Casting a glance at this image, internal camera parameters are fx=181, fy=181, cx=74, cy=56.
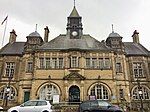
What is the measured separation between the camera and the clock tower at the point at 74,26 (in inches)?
1343

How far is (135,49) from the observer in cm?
3553

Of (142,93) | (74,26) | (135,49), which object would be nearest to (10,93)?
(74,26)

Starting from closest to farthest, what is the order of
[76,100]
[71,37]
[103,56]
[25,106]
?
[25,106], [76,100], [103,56], [71,37]

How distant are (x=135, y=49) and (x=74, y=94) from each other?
620 inches

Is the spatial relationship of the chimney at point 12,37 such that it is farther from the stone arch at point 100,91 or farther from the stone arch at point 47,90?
the stone arch at point 100,91

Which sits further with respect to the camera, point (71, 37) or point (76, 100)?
point (71, 37)

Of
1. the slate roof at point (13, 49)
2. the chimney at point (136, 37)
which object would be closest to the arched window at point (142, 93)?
the chimney at point (136, 37)

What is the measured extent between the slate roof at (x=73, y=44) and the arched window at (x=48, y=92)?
6666 mm

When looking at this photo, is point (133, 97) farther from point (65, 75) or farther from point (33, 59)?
point (33, 59)

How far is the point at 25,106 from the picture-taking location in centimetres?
1532

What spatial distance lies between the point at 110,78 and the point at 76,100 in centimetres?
648

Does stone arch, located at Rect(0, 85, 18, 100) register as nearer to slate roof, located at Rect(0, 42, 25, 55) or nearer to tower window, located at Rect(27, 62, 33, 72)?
tower window, located at Rect(27, 62, 33, 72)

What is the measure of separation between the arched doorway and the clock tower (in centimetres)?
1007

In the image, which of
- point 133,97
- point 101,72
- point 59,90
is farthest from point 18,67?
point 133,97
